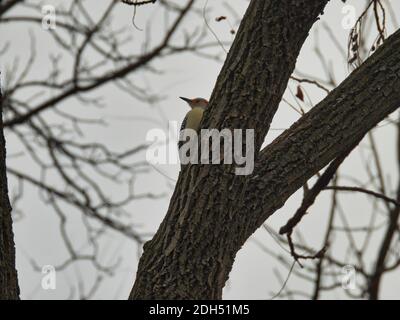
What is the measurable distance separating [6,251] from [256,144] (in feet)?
3.25

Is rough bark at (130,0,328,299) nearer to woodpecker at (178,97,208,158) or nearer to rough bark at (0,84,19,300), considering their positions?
rough bark at (0,84,19,300)

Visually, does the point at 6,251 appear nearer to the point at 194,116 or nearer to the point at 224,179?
the point at 224,179

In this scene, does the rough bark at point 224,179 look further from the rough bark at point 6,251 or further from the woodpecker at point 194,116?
the woodpecker at point 194,116

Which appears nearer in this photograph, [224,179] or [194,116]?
[224,179]

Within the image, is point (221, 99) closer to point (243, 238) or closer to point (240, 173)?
point (240, 173)

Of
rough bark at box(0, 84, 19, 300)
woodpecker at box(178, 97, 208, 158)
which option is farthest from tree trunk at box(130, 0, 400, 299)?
woodpecker at box(178, 97, 208, 158)

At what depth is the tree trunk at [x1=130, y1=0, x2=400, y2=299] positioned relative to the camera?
313 centimetres

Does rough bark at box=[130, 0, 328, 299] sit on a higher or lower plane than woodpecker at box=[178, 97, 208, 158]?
lower

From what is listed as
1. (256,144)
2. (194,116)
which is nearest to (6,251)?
(256,144)

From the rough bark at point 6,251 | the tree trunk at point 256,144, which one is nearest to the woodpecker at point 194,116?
the tree trunk at point 256,144

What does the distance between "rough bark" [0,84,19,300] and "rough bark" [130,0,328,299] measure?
1.43ft

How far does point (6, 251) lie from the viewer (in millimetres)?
3137

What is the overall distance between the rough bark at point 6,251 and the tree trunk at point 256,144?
0.43m
